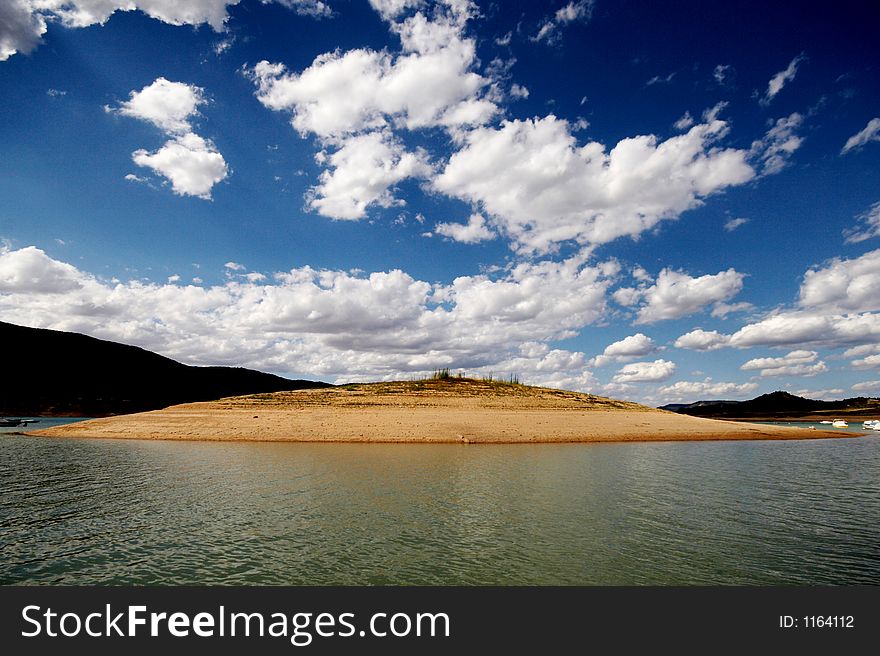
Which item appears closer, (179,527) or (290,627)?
(290,627)

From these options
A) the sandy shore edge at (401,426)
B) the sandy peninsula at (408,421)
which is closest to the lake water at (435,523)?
the sandy shore edge at (401,426)

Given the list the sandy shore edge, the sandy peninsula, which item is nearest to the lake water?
the sandy shore edge

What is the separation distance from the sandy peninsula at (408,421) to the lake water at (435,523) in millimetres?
26132

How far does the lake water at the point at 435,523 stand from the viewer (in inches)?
620

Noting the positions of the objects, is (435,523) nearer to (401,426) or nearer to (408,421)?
(401,426)

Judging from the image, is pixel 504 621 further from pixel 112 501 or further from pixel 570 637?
pixel 112 501

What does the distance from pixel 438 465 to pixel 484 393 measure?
60202 millimetres

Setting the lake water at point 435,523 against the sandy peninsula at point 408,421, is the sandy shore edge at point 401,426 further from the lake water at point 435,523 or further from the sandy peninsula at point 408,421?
the lake water at point 435,523

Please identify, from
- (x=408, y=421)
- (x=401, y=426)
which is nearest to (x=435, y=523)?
(x=401, y=426)

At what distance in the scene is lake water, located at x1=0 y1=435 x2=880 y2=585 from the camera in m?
15.8

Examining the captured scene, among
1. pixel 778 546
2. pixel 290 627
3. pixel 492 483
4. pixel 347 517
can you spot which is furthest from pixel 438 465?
pixel 290 627

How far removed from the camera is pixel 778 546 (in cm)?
1884

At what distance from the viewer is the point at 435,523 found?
71.1 ft

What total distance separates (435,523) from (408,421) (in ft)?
174
